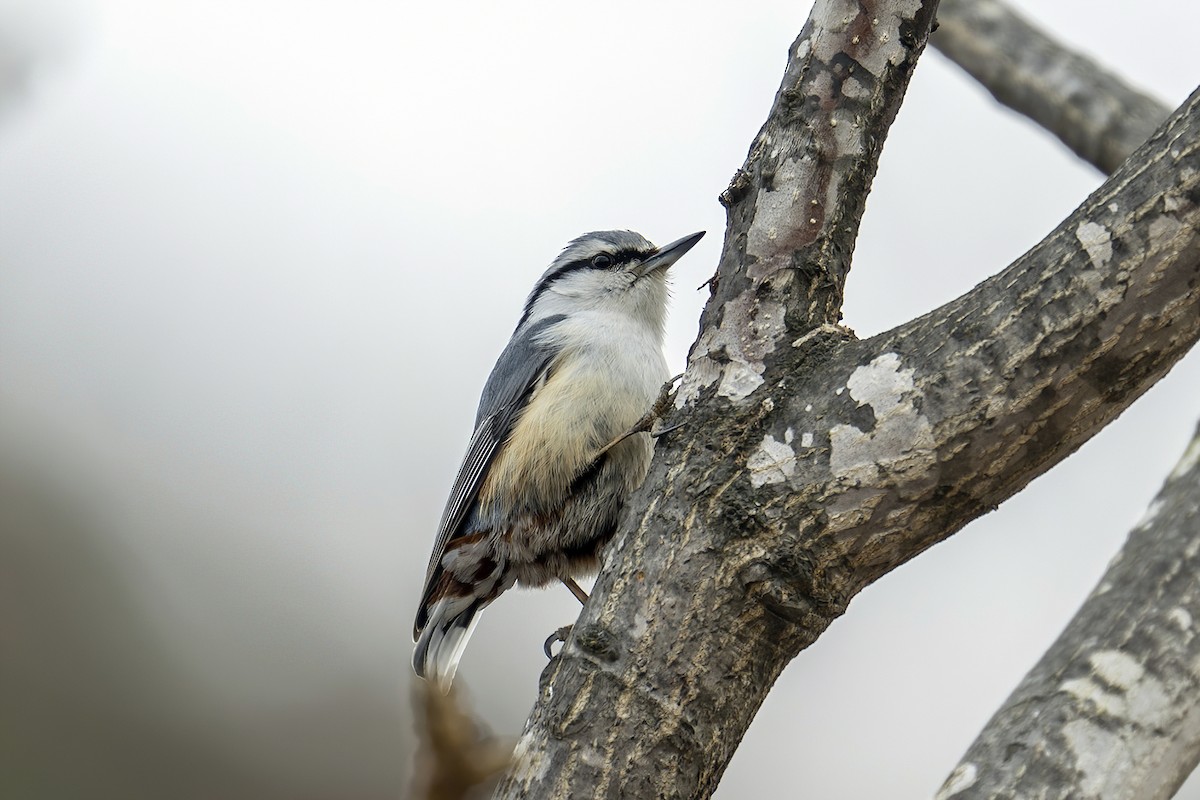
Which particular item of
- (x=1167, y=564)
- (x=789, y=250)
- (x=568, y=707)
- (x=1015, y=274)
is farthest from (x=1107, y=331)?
(x=568, y=707)

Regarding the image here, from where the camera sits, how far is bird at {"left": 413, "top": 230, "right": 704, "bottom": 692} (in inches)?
113

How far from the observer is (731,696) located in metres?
1.67

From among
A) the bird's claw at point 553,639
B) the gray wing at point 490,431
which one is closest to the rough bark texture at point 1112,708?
the bird's claw at point 553,639

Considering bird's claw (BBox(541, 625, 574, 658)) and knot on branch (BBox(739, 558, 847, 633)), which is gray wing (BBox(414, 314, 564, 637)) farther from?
knot on branch (BBox(739, 558, 847, 633))

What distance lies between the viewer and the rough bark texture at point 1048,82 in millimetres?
3666

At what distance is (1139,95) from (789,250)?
250 centimetres

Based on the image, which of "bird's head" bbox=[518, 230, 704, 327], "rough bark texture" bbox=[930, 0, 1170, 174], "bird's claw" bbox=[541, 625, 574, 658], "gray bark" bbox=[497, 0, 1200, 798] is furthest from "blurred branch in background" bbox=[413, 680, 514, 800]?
"rough bark texture" bbox=[930, 0, 1170, 174]

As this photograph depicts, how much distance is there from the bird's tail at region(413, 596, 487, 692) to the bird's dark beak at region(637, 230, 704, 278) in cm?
119

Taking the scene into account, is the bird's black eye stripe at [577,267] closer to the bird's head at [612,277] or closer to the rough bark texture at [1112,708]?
the bird's head at [612,277]

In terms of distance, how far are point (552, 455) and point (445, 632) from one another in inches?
29.0

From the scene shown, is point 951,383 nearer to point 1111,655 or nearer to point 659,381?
point 1111,655

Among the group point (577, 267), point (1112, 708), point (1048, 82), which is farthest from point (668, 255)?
point (1112, 708)

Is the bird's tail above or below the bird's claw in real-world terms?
above

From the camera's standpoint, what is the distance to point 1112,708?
1561 millimetres
